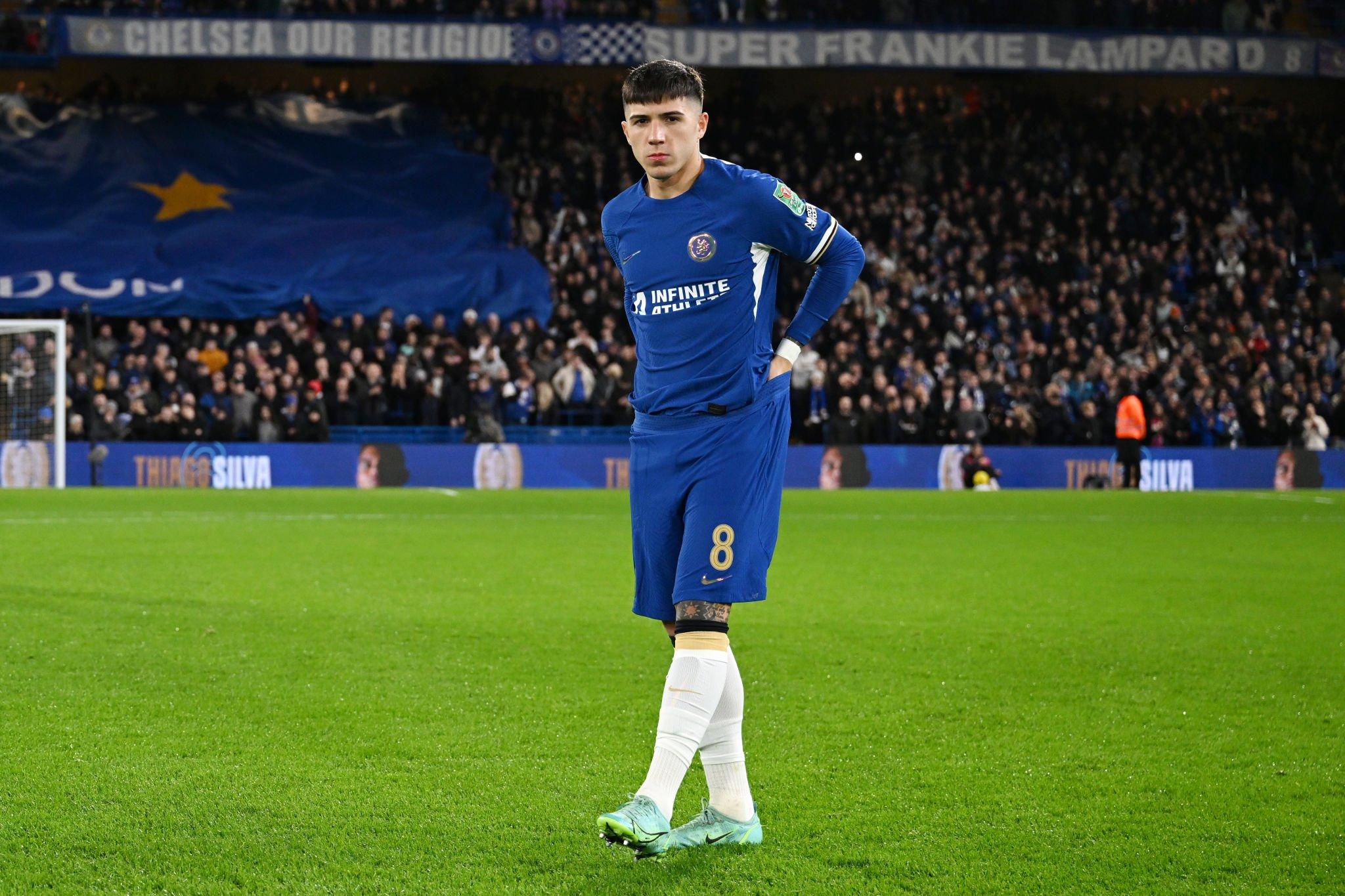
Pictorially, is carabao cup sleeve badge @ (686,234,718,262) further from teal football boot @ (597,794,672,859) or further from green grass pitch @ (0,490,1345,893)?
green grass pitch @ (0,490,1345,893)

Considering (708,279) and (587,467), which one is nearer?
(708,279)

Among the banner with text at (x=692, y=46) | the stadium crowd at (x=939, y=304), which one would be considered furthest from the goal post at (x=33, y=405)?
the banner with text at (x=692, y=46)

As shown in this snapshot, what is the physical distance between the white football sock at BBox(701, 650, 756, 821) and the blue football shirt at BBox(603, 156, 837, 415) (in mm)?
748

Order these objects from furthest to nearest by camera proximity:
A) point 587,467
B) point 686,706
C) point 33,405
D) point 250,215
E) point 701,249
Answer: point 250,215 → point 587,467 → point 33,405 → point 701,249 → point 686,706

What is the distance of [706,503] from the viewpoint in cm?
389

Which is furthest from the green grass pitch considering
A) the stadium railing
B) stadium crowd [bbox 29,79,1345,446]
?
stadium crowd [bbox 29,79,1345,446]

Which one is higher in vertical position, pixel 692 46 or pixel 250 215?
pixel 692 46

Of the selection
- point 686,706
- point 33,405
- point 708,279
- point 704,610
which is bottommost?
point 686,706

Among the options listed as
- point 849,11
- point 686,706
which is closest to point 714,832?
point 686,706

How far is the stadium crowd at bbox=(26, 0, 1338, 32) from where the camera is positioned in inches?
1182

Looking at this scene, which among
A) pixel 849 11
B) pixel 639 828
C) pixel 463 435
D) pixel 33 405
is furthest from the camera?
pixel 849 11

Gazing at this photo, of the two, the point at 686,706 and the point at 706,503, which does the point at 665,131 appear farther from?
the point at 686,706

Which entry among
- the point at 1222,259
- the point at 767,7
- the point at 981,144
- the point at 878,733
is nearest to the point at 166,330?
the point at 767,7

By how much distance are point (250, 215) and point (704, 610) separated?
88.6ft
